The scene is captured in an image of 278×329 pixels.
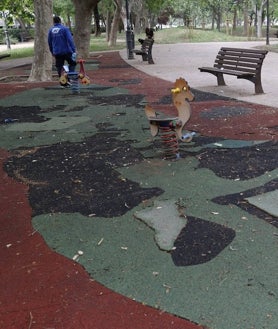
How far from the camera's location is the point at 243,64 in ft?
32.4

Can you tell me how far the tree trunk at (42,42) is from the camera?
1259 centimetres

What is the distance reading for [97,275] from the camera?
314 centimetres

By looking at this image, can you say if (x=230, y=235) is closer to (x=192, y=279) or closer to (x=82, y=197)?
(x=192, y=279)

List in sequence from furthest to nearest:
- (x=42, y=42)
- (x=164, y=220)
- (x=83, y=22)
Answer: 1. (x=83, y=22)
2. (x=42, y=42)
3. (x=164, y=220)

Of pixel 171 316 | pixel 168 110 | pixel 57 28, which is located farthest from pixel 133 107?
pixel 171 316

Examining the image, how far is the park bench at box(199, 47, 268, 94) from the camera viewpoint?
9.40 metres

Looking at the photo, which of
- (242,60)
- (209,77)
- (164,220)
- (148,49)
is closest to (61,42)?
(209,77)

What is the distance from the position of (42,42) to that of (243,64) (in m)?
5.96

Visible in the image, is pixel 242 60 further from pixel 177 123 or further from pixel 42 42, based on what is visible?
pixel 42 42

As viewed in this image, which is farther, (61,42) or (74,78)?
(61,42)

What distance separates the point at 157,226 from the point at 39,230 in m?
0.99

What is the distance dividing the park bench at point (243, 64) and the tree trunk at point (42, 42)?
4.73 m

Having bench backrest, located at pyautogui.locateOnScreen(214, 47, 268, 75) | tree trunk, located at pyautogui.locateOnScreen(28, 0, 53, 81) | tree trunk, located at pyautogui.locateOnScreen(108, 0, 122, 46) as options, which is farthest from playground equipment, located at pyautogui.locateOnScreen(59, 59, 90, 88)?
tree trunk, located at pyautogui.locateOnScreen(108, 0, 122, 46)

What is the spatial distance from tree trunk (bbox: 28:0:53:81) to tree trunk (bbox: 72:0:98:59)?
709cm
